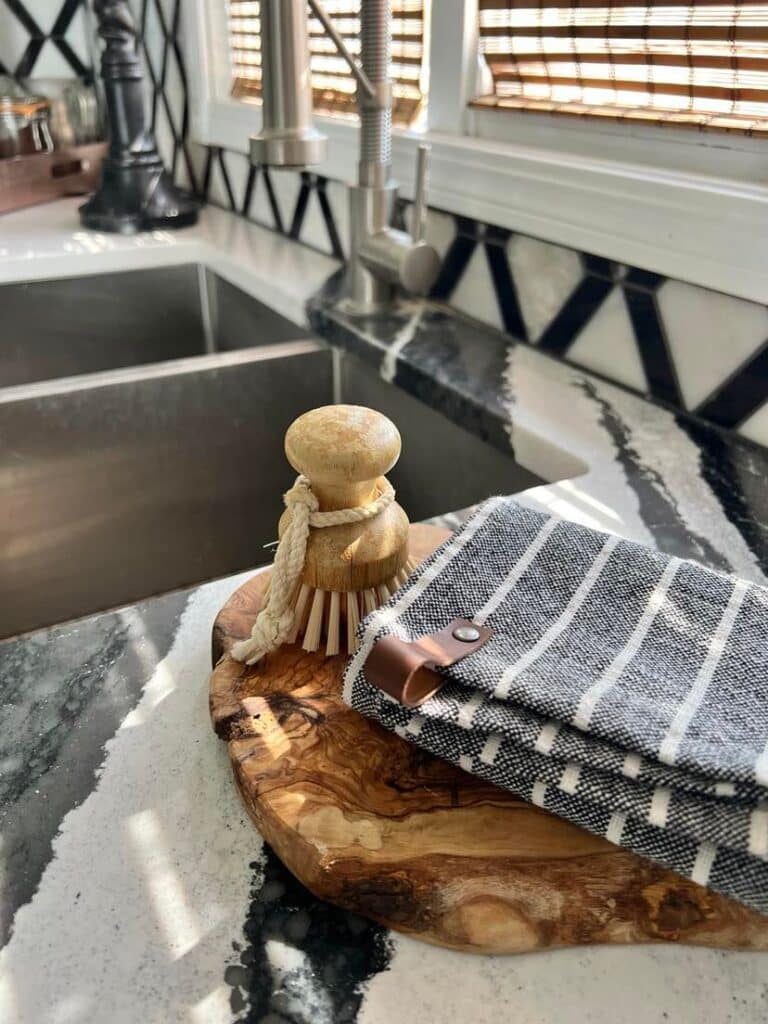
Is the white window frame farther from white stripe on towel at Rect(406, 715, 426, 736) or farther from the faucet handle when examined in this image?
white stripe on towel at Rect(406, 715, 426, 736)

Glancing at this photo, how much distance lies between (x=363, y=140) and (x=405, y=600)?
28.8 inches

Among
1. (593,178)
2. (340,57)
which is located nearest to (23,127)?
(340,57)

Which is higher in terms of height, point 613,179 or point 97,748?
point 613,179

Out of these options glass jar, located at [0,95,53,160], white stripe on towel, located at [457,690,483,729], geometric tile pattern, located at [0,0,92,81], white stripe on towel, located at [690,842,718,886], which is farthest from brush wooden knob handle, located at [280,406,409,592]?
geometric tile pattern, located at [0,0,92,81]

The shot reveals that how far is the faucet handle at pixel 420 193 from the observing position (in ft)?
2.99

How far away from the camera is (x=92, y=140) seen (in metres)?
1.90

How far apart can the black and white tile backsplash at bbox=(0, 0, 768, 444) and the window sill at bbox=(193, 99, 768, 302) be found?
0.02 m

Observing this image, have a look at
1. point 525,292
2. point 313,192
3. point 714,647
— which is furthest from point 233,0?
point 714,647

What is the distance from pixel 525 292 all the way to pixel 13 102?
1255 millimetres

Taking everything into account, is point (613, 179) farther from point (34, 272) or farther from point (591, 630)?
point (34, 272)

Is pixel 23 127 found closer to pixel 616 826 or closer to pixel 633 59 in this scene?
pixel 633 59

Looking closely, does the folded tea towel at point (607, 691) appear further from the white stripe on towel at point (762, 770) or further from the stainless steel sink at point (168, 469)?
the stainless steel sink at point (168, 469)

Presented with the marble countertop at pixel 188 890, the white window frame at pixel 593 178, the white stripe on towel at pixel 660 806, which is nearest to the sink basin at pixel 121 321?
the white window frame at pixel 593 178

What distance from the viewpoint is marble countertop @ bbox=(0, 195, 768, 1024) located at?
0.34 meters
